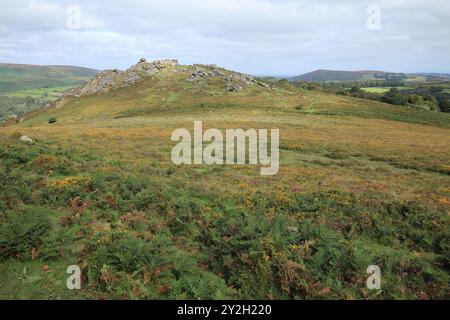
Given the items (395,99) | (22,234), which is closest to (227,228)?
(22,234)

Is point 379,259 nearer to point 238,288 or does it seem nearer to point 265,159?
point 238,288

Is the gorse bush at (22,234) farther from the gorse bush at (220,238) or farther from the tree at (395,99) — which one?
the tree at (395,99)

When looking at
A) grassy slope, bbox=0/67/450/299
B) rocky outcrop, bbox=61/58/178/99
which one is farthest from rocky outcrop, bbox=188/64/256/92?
grassy slope, bbox=0/67/450/299

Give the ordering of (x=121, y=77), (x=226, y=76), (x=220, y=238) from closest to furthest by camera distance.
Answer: (x=220, y=238), (x=226, y=76), (x=121, y=77)

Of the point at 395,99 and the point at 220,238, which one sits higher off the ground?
the point at 395,99

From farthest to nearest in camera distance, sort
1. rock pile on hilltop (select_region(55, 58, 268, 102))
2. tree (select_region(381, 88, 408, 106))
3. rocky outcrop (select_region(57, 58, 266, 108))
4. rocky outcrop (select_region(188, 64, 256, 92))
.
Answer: rock pile on hilltop (select_region(55, 58, 268, 102))
rocky outcrop (select_region(57, 58, 266, 108))
rocky outcrop (select_region(188, 64, 256, 92))
tree (select_region(381, 88, 408, 106))

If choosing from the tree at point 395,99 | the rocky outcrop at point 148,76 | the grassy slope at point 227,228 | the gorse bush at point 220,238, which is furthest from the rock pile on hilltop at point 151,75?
the gorse bush at point 220,238

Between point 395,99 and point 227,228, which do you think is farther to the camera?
point 395,99

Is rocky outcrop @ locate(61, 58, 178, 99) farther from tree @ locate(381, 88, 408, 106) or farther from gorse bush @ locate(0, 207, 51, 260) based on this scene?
gorse bush @ locate(0, 207, 51, 260)

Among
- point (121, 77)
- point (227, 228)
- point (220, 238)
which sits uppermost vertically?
point (121, 77)

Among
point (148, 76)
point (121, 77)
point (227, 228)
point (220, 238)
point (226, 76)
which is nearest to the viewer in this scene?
point (220, 238)

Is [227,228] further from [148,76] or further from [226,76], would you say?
[148,76]

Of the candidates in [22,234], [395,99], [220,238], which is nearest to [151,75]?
[395,99]
